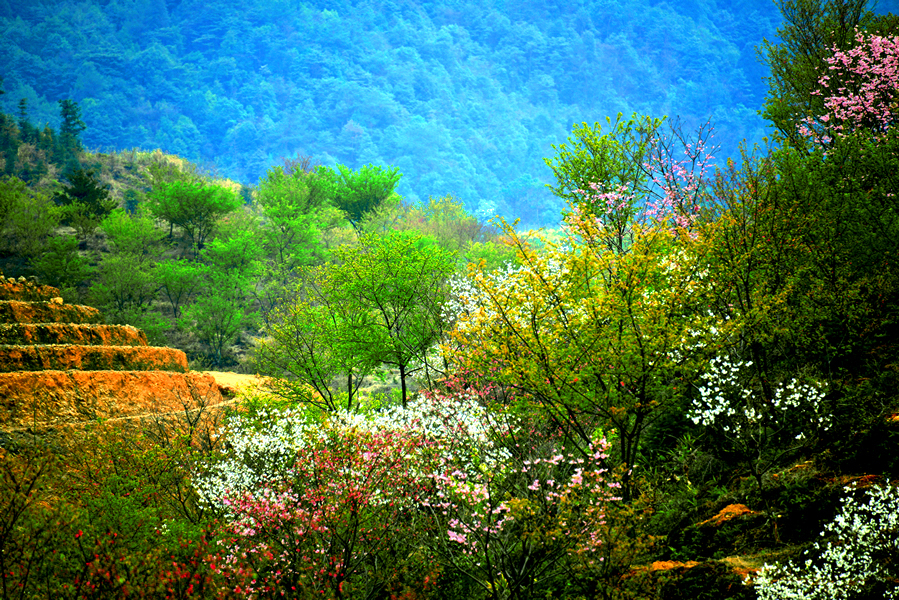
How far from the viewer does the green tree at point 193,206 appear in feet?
142

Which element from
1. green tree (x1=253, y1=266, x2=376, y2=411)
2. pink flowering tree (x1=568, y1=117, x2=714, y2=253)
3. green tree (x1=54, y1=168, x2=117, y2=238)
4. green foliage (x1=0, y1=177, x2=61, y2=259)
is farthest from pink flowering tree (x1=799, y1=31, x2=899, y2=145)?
green tree (x1=54, y1=168, x2=117, y2=238)

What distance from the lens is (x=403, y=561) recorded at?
368 inches

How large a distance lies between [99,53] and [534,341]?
230236 mm

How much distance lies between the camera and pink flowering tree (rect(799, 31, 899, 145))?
13922 millimetres

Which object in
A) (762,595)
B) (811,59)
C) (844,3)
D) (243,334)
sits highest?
(243,334)

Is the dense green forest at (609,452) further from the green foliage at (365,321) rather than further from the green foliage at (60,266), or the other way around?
the green foliage at (60,266)

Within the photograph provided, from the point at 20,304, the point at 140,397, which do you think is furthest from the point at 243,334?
the point at 140,397

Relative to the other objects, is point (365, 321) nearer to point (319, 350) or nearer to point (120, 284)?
point (319, 350)

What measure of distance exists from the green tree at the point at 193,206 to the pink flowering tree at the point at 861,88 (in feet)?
143

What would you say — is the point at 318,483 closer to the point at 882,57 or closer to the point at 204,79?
the point at 882,57

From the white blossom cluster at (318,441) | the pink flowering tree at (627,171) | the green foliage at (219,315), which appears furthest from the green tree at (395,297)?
the green foliage at (219,315)

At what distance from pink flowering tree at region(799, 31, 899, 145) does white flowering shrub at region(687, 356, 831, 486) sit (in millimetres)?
8434

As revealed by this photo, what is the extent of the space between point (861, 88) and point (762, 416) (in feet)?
40.2

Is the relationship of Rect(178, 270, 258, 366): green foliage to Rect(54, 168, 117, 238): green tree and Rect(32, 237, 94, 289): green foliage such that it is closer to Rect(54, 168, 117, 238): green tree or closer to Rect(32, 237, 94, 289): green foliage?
Rect(32, 237, 94, 289): green foliage
